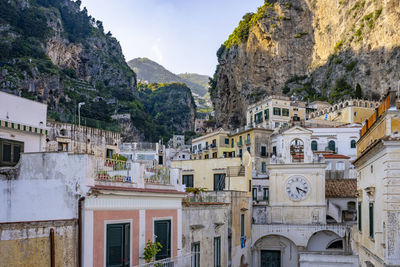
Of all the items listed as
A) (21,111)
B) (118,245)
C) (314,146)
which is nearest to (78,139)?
(21,111)

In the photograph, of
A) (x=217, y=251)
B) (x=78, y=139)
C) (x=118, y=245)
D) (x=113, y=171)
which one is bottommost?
(x=217, y=251)

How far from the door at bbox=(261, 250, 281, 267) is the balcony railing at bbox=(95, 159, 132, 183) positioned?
891 inches

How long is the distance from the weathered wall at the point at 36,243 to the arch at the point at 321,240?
26044 millimetres

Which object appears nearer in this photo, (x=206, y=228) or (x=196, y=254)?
(x=196, y=254)

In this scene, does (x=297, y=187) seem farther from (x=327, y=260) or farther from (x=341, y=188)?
(x=327, y=260)

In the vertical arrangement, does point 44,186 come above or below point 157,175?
below

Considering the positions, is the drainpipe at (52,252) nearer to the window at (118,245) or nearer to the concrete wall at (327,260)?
the window at (118,245)

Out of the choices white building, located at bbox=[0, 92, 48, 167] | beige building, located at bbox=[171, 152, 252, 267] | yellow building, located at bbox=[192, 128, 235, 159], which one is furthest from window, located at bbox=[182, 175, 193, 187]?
yellow building, located at bbox=[192, 128, 235, 159]

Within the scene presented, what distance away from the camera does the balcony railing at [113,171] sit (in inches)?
495

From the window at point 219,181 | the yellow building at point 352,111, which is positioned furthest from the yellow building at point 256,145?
the window at point 219,181

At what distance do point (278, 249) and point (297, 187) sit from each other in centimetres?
482

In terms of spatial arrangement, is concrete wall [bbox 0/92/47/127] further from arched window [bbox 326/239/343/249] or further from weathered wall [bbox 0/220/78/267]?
arched window [bbox 326/239/343/249]

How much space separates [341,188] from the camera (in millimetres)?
36844

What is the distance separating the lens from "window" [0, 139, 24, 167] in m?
14.1
